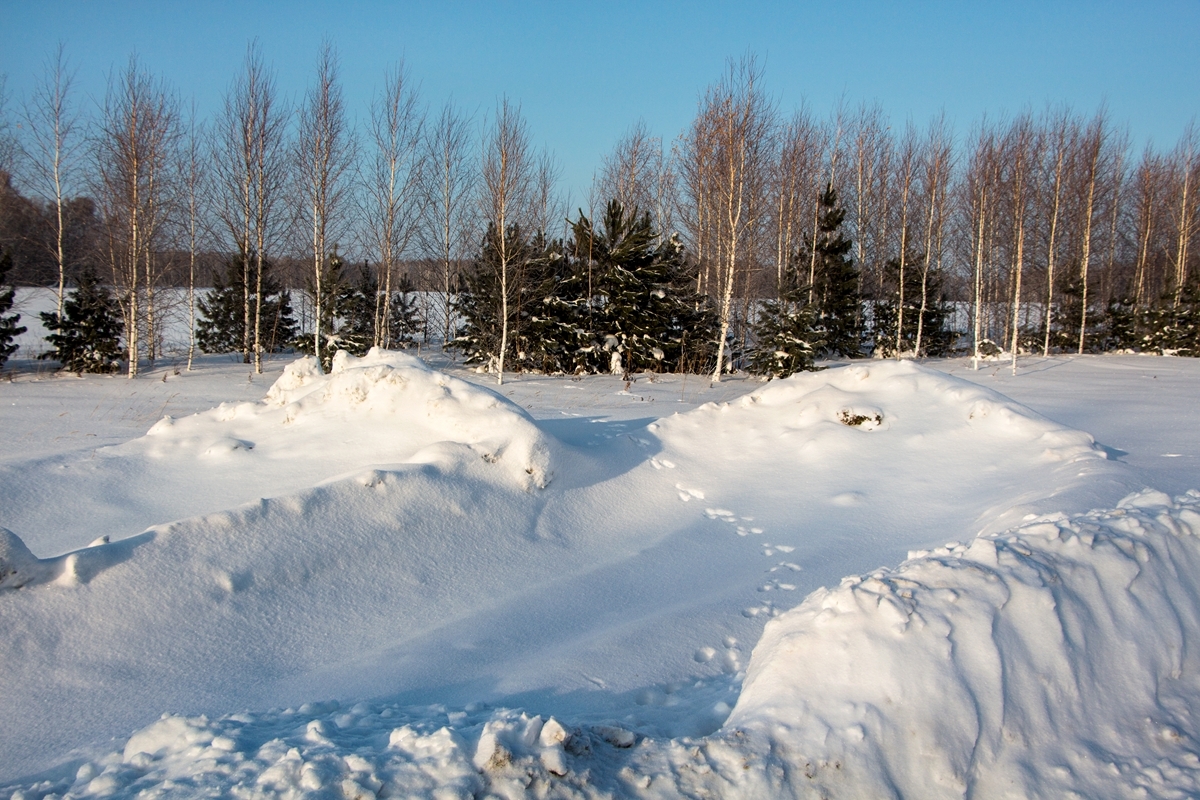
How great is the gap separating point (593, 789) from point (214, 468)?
5156 millimetres

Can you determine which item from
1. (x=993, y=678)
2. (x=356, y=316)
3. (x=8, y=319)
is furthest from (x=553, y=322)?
(x=993, y=678)

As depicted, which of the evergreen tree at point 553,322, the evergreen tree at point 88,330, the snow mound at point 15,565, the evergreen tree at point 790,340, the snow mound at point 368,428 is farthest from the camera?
the evergreen tree at point 553,322

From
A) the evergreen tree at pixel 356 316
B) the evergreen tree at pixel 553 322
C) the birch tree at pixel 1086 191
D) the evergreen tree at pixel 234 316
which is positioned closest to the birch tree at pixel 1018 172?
the birch tree at pixel 1086 191

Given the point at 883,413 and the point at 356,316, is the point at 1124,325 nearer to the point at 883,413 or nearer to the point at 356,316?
the point at 883,413

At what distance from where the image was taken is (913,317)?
29.1 m

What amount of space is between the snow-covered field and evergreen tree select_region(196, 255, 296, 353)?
2042 cm

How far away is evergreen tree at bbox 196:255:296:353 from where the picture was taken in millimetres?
27125

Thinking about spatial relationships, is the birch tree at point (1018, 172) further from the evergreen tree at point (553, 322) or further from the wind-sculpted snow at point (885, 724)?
the wind-sculpted snow at point (885, 724)

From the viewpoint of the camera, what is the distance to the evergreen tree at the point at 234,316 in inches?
1068

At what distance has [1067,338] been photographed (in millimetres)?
28969

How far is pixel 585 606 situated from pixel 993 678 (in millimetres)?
2625

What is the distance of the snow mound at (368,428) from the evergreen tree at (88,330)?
47.0 feet

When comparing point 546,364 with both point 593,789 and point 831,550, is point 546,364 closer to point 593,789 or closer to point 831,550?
point 831,550

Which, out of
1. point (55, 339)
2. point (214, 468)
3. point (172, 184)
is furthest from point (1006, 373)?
point (55, 339)
